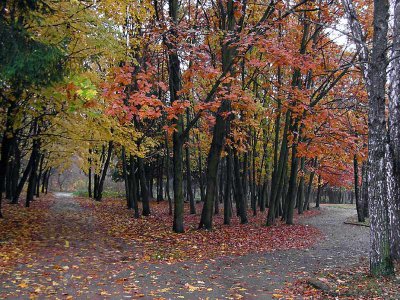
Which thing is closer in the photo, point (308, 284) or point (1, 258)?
point (308, 284)

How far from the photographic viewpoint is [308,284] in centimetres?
716

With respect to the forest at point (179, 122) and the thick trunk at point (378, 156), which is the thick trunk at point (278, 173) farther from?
the thick trunk at point (378, 156)

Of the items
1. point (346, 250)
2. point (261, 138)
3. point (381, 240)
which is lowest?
point (346, 250)

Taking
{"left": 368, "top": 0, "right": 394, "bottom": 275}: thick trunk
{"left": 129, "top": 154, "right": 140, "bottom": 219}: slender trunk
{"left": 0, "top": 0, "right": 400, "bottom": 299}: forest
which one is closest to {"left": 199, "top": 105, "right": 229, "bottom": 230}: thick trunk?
{"left": 0, "top": 0, "right": 400, "bottom": 299}: forest

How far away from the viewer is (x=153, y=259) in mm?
9273

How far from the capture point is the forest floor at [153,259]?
21.6 feet

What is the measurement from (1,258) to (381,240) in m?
Answer: 7.78

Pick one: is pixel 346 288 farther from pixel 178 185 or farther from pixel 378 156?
pixel 178 185

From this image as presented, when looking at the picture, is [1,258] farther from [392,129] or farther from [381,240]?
[392,129]

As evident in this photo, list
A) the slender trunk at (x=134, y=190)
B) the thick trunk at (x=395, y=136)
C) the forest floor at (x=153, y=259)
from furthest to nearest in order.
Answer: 1. the slender trunk at (x=134, y=190)
2. the thick trunk at (x=395, y=136)
3. the forest floor at (x=153, y=259)

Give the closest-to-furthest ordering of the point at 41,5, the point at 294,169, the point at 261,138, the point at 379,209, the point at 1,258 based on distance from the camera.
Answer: the point at 379,209
the point at 1,258
the point at 41,5
the point at 294,169
the point at 261,138

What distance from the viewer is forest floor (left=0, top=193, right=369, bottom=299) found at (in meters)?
6.58

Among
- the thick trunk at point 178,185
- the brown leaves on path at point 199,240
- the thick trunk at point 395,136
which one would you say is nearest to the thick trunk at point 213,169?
the brown leaves on path at point 199,240

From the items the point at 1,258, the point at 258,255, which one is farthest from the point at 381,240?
the point at 1,258
